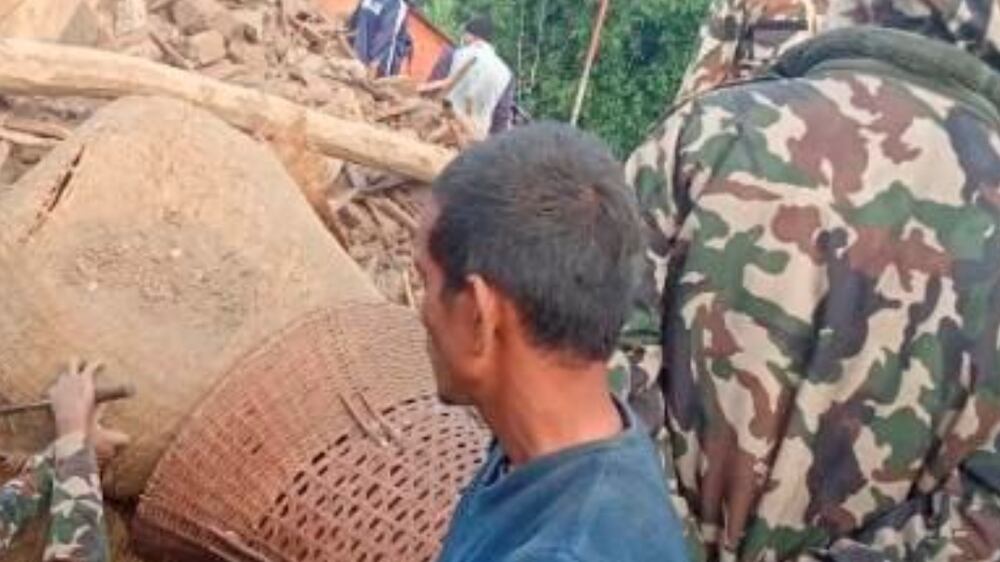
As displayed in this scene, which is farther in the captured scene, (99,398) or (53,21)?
(53,21)

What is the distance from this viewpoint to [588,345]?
6.23 feet

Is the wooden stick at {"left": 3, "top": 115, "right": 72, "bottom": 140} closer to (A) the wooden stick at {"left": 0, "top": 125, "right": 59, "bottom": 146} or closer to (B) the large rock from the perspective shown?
(A) the wooden stick at {"left": 0, "top": 125, "right": 59, "bottom": 146}

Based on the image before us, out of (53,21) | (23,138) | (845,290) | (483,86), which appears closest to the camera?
(845,290)

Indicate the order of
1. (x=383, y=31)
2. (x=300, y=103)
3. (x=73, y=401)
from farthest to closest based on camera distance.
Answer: (x=383, y=31)
(x=300, y=103)
(x=73, y=401)

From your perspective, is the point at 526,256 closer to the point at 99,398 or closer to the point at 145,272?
the point at 99,398

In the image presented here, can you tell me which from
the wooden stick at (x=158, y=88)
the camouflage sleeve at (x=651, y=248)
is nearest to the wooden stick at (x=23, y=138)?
the wooden stick at (x=158, y=88)

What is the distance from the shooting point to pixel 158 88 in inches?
201

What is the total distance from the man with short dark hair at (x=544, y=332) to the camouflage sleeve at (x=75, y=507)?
6.44 ft

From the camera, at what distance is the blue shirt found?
6.02 feet

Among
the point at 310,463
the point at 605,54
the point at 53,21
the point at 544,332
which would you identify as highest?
the point at 544,332

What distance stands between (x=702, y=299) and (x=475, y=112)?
6.68 metres

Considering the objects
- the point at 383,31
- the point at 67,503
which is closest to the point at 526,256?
the point at 67,503

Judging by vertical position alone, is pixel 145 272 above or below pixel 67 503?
above

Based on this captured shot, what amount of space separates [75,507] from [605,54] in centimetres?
1594
